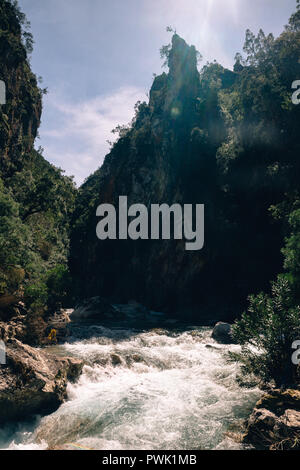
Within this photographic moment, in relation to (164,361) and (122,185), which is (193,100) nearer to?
(122,185)

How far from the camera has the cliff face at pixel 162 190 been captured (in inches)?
1373

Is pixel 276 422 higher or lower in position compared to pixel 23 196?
lower

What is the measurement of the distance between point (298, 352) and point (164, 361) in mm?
7292

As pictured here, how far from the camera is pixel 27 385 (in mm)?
8547

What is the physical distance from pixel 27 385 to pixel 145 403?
12.9 feet

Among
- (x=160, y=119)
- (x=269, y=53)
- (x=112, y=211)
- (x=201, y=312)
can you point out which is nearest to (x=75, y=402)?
(x=201, y=312)

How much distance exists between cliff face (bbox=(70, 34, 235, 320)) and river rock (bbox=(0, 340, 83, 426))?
2530 centimetres

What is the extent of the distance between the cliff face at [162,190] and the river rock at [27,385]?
25.3 metres
